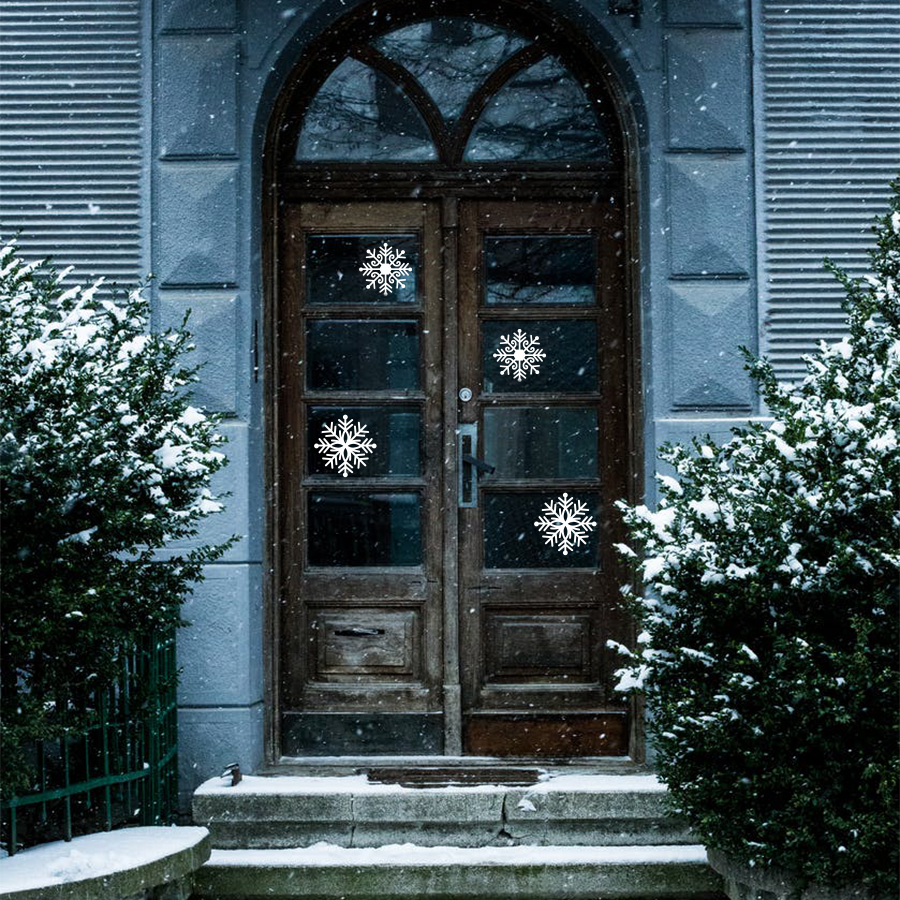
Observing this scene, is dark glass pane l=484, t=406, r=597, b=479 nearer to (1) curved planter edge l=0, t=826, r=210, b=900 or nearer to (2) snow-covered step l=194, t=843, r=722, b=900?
(2) snow-covered step l=194, t=843, r=722, b=900

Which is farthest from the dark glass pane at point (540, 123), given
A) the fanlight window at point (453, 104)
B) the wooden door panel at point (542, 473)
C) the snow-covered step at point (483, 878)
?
the snow-covered step at point (483, 878)

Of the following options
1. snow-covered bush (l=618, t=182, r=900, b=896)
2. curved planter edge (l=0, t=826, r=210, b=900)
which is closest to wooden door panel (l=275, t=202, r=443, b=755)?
curved planter edge (l=0, t=826, r=210, b=900)

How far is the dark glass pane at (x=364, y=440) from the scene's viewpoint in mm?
6438

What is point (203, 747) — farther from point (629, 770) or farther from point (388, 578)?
point (629, 770)

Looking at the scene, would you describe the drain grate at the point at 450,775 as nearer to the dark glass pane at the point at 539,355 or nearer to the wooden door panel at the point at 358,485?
the wooden door panel at the point at 358,485

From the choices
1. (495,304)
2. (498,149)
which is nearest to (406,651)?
(495,304)

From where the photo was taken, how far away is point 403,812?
5.48m

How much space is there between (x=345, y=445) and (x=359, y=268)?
897mm

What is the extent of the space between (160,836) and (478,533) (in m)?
2.24

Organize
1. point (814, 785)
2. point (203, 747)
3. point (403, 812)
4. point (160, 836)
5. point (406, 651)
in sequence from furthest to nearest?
1. point (406, 651)
2. point (203, 747)
3. point (403, 812)
4. point (160, 836)
5. point (814, 785)

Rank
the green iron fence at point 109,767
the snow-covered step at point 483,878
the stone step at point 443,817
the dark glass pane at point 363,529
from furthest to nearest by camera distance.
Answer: the dark glass pane at point 363,529 → the stone step at point 443,817 → the snow-covered step at point 483,878 → the green iron fence at point 109,767

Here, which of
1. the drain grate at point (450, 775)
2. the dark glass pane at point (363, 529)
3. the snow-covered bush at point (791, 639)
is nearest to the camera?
the snow-covered bush at point (791, 639)

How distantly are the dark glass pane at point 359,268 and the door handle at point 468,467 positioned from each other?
2.42ft

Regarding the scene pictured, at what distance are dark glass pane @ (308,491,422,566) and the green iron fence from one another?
116 cm
